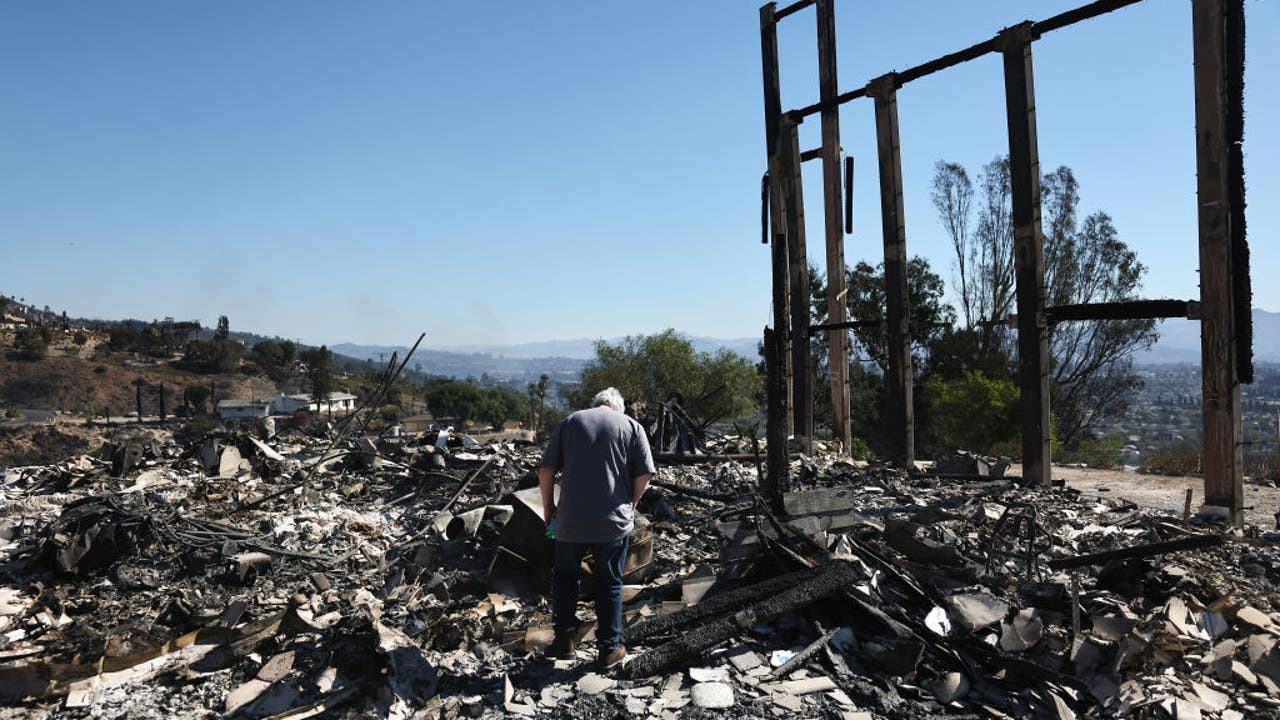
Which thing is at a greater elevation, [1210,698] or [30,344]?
[30,344]

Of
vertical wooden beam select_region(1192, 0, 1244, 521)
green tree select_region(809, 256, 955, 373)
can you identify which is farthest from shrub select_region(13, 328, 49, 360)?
vertical wooden beam select_region(1192, 0, 1244, 521)

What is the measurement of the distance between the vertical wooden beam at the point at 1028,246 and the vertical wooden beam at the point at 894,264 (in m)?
1.84

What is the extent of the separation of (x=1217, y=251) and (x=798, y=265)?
618 centimetres

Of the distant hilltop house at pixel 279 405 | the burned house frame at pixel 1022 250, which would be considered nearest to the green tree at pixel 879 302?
the burned house frame at pixel 1022 250

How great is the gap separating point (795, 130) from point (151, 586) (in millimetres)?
10863

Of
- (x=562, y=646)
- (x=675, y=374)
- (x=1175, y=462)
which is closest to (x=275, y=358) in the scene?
(x=675, y=374)

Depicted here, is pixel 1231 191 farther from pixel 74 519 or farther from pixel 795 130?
pixel 74 519

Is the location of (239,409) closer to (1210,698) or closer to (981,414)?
(981,414)

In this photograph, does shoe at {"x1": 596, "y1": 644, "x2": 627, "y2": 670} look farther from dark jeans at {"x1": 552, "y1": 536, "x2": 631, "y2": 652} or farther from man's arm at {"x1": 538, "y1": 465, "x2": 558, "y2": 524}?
man's arm at {"x1": 538, "y1": 465, "x2": 558, "y2": 524}

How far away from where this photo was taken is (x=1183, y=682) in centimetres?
420

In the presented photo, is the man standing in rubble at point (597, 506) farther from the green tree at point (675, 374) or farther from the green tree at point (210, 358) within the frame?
the green tree at point (210, 358)

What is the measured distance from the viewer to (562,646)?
15.1ft

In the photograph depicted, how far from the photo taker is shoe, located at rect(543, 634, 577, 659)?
4.58 m

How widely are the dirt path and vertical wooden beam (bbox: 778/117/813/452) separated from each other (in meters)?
4.03
